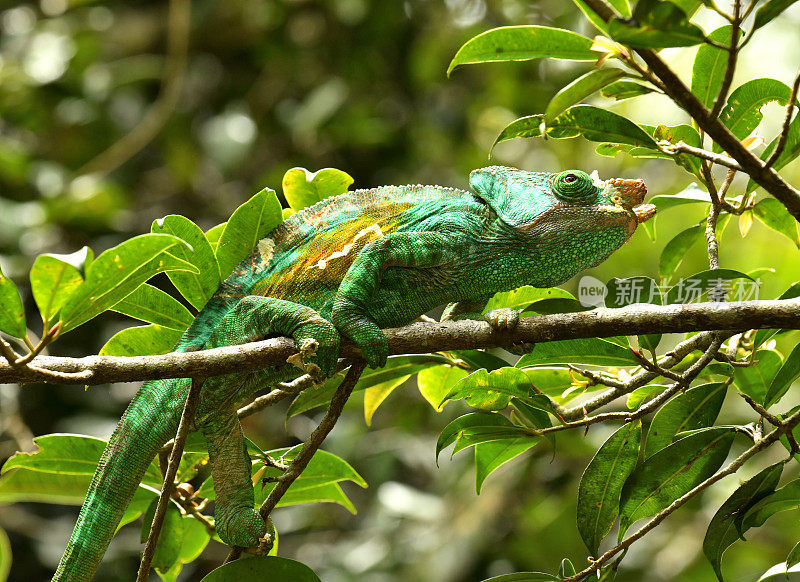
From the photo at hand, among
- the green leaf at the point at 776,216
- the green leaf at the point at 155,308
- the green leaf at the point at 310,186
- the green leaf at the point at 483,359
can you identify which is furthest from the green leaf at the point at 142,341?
the green leaf at the point at 776,216

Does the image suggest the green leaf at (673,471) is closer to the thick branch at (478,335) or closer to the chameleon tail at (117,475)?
the thick branch at (478,335)

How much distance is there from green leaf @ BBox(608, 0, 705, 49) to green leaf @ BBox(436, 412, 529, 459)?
825 millimetres

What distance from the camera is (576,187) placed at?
2.01m

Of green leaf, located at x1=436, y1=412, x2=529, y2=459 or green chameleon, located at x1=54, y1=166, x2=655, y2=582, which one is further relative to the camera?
green chameleon, located at x1=54, y1=166, x2=655, y2=582

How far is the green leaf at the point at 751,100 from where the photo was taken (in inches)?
65.7

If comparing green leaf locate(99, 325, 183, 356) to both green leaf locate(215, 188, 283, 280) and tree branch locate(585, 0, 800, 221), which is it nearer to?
green leaf locate(215, 188, 283, 280)

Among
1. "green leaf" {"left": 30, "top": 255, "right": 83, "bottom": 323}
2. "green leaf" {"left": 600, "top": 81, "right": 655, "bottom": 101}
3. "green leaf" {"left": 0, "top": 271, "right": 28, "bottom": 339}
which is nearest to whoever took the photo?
"green leaf" {"left": 30, "top": 255, "right": 83, "bottom": 323}

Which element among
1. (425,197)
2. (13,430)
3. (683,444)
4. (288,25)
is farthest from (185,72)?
(683,444)

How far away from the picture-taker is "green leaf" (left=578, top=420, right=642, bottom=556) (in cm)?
176

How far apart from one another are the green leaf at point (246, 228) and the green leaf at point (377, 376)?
0.37 m

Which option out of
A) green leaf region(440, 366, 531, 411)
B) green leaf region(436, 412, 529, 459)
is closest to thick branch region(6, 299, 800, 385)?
green leaf region(440, 366, 531, 411)

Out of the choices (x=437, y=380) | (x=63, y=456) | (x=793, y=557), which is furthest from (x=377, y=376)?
(x=793, y=557)

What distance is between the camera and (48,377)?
1369mm

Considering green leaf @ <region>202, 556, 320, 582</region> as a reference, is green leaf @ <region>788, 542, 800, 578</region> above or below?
below
